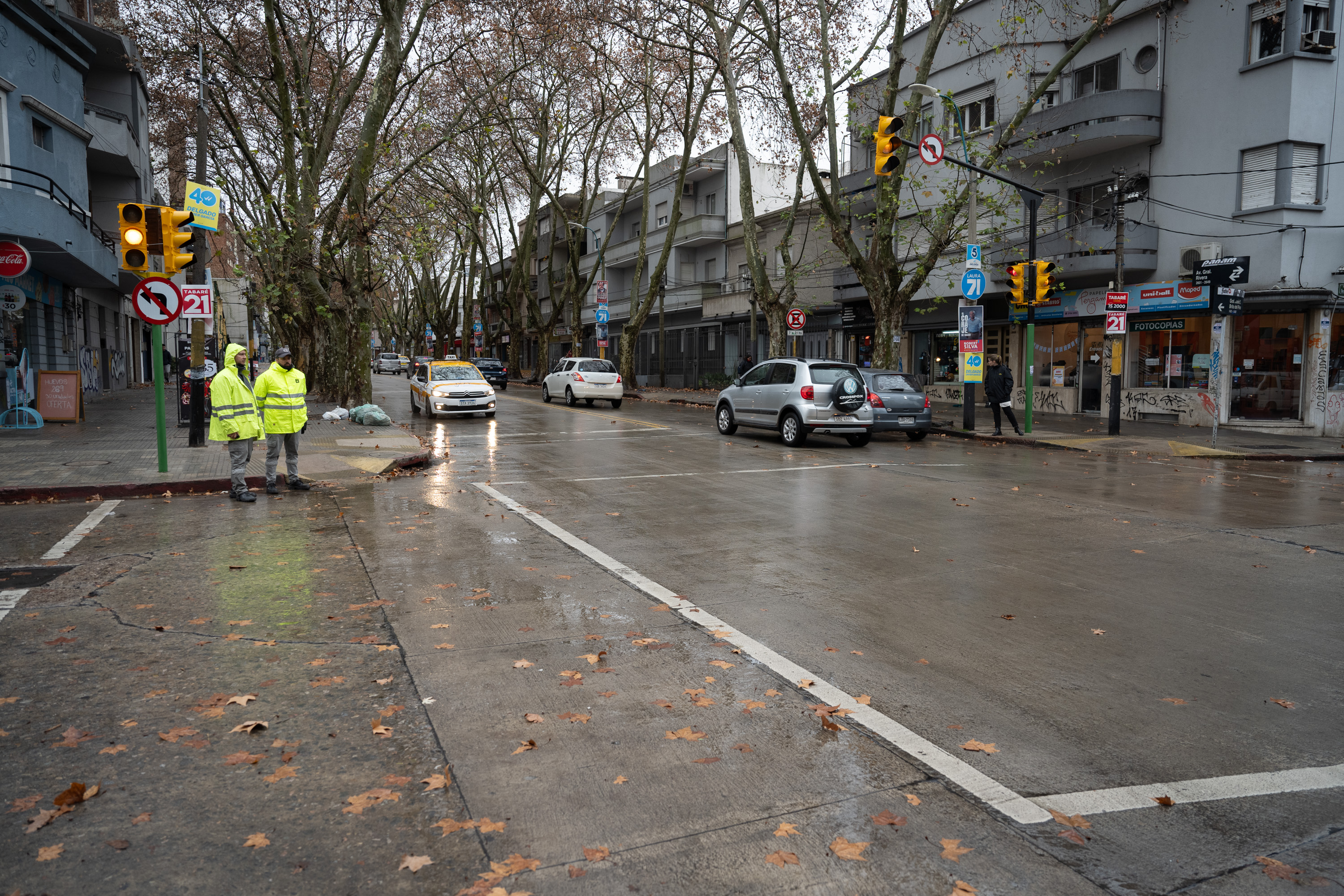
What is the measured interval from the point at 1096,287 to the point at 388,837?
89.1 feet

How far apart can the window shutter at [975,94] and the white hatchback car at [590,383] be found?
1414 centimetres

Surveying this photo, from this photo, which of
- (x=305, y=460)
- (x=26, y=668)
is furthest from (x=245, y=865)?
(x=305, y=460)

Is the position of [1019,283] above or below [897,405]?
above

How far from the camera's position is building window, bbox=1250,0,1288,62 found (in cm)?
2119

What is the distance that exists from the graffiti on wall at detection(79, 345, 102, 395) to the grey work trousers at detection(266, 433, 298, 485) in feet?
67.5

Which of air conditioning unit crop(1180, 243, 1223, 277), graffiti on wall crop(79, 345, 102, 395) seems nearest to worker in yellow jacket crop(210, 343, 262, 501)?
graffiti on wall crop(79, 345, 102, 395)

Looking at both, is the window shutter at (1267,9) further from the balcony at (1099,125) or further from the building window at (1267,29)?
the balcony at (1099,125)

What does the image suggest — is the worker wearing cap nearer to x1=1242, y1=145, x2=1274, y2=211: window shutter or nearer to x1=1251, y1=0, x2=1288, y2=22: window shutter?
x1=1242, y1=145, x2=1274, y2=211: window shutter

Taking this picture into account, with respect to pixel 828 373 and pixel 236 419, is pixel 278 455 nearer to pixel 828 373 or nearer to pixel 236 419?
pixel 236 419

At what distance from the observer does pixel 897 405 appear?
19.9m

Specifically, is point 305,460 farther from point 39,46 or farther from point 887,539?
point 39,46

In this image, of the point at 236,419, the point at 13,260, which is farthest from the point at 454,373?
the point at 236,419

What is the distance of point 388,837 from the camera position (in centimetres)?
317

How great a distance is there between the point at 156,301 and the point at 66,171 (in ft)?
54.1
